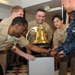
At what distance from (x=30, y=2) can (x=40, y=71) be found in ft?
14.1

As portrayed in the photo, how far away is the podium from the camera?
1499 mm

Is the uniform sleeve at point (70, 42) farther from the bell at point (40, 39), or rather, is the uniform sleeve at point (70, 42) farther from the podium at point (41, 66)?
the bell at point (40, 39)

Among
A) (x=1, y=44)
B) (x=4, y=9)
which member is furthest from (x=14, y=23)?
(x=4, y=9)

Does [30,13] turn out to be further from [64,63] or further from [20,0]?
[64,63]

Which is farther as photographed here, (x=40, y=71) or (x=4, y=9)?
(x=4, y=9)

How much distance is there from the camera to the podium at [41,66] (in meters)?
1.50

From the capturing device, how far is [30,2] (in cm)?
557

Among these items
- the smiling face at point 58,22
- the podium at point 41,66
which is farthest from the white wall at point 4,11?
the podium at point 41,66

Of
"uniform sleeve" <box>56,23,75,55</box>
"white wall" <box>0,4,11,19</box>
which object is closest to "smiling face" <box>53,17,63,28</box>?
"uniform sleeve" <box>56,23,75,55</box>

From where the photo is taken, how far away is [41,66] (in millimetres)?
1506

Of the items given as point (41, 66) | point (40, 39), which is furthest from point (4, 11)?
point (41, 66)

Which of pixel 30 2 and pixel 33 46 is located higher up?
pixel 30 2

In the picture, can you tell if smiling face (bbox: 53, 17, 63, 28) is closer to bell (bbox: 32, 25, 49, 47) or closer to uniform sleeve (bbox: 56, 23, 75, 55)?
bell (bbox: 32, 25, 49, 47)

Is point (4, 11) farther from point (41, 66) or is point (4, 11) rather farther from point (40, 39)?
point (41, 66)
